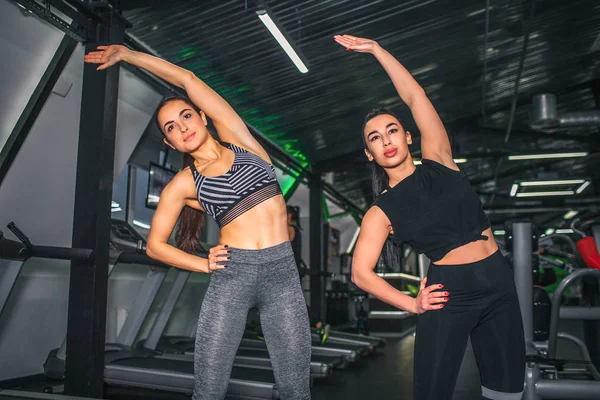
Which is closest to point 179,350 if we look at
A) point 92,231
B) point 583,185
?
point 92,231

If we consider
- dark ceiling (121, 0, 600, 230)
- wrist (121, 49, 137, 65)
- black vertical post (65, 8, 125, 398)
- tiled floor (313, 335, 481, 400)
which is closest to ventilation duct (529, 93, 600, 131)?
dark ceiling (121, 0, 600, 230)

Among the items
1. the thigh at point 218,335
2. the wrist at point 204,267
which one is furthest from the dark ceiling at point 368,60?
the thigh at point 218,335

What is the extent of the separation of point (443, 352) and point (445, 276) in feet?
0.78

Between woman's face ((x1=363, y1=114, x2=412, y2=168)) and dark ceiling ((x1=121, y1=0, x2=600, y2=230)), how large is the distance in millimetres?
2895

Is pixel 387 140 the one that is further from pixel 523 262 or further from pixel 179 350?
pixel 179 350

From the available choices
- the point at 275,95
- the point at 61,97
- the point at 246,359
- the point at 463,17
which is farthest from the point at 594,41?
the point at 61,97

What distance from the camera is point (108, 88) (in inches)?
155

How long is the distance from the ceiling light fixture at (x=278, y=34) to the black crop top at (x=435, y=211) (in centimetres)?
257

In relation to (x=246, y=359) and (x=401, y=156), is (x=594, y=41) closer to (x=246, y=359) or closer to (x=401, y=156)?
(x=246, y=359)

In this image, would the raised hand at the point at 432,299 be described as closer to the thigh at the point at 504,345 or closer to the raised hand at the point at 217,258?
the thigh at the point at 504,345

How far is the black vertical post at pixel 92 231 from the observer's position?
3723 mm

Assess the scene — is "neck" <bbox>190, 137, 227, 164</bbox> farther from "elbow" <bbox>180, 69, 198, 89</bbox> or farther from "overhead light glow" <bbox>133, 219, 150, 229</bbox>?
"overhead light glow" <bbox>133, 219, 150, 229</bbox>

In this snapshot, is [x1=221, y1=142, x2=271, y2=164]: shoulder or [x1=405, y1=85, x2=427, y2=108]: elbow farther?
[x1=221, y1=142, x2=271, y2=164]: shoulder

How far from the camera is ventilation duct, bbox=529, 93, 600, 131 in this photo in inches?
307
